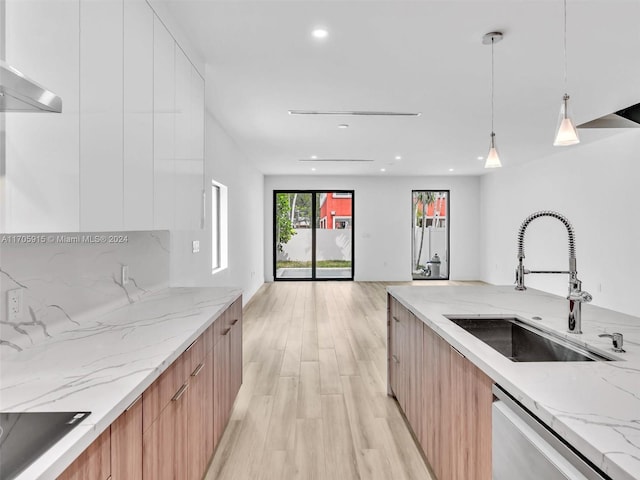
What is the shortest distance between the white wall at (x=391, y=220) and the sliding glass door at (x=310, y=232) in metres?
0.18

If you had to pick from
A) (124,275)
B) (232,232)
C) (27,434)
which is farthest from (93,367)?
(232,232)

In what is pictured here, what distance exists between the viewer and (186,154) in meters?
2.47

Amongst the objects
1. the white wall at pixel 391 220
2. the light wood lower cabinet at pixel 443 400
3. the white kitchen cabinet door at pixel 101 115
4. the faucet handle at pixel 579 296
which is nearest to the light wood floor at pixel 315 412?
the light wood lower cabinet at pixel 443 400

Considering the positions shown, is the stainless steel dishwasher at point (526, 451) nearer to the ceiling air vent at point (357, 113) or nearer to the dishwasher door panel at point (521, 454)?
the dishwasher door panel at point (521, 454)

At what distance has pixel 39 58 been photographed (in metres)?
1.08

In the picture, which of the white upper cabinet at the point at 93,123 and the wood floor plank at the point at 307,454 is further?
the wood floor plank at the point at 307,454

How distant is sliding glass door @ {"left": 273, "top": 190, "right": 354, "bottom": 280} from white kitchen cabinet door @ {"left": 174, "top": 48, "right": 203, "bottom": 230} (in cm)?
659

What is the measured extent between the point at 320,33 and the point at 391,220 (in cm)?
731

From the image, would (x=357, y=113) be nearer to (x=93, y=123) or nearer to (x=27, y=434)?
(x=93, y=123)

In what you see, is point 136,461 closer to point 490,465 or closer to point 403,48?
point 490,465

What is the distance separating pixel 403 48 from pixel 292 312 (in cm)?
431

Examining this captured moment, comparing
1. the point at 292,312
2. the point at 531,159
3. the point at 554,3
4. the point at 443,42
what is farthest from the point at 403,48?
the point at 531,159

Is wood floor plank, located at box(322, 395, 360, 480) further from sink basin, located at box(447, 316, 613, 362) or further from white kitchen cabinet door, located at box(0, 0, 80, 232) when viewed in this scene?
white kitchen cabinet door, located at box(0, 0, 80, 232)

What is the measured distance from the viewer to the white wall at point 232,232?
345 centimetres
